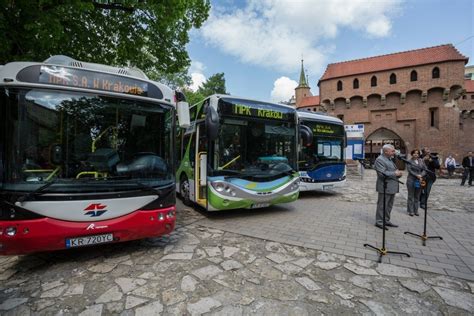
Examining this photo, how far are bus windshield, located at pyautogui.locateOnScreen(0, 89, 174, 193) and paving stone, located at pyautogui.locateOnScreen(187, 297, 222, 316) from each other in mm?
1850

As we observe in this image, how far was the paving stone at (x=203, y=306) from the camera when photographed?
2.65 m

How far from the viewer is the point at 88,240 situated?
3.47 meters

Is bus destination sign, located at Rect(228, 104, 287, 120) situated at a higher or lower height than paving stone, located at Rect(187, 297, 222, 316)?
higher

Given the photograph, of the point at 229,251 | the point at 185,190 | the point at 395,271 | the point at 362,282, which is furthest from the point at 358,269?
the point at 185,190

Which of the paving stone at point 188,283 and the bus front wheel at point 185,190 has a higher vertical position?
the bus front wheel at point 185,190

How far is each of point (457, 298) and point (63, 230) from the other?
4.89 meters

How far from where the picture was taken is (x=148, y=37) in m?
9.47

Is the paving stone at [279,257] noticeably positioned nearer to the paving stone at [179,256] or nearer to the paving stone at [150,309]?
the paving stone at [179,256]

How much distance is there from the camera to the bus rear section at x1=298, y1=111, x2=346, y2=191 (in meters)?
9.53

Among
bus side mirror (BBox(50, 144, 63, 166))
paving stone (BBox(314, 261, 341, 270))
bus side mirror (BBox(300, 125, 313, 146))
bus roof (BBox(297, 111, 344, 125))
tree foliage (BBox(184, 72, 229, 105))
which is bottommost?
paving stone (BBox(314, 261, 341, 270))

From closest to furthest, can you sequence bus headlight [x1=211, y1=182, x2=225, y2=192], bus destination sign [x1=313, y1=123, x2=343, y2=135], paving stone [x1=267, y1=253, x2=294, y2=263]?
paving stone [x1=267, y1=253, x2=294, y2=263] < bus headlight [x1=211, y1=182, x2=225, y2=192] < bus destination sign [x1=313, y1=123, x2=343, y2=135]

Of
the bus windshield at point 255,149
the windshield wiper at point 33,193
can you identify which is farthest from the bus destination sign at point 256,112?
the windshield wiper at point 33,193

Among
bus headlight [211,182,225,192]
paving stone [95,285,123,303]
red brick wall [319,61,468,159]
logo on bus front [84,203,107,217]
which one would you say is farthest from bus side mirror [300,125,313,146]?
red brick wall [319,61,468,159]

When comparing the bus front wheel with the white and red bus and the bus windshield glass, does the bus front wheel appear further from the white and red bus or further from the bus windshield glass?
the bus windshield glass
